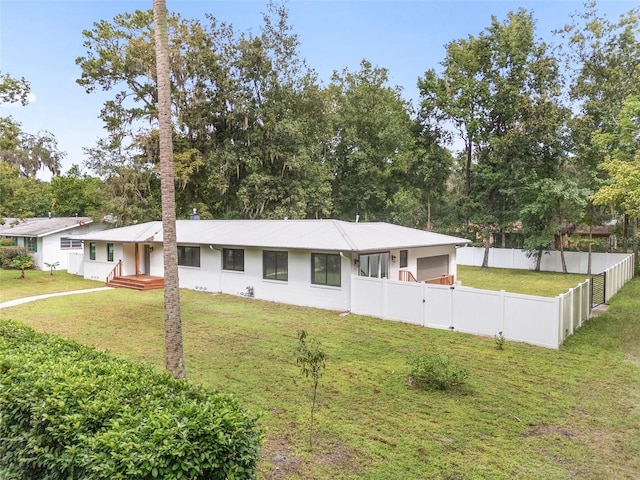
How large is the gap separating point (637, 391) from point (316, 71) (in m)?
28.9

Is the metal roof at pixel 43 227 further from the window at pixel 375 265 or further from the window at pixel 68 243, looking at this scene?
the window at pixel 375 265

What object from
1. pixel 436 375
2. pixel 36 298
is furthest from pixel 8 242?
pixel 436 375

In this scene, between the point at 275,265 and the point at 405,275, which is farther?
the point at 405,275

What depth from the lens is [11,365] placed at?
16.0ft

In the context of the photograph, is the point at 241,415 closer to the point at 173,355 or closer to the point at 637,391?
the point at 173,355

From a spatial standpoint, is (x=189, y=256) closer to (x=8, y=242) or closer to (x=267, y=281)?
(x=267, y=281)

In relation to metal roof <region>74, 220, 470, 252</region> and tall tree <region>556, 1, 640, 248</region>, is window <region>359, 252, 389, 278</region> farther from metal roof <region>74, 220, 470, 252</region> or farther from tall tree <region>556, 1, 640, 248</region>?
tall tree <region>556, 1, 640, 248</region>

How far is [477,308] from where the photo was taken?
1120 cm

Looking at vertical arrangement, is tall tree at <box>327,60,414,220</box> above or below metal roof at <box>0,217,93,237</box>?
above

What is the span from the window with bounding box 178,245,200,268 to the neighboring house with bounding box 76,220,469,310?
0.15ft

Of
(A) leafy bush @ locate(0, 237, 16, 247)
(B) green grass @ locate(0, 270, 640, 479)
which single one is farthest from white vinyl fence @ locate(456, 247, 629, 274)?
(A) leafy bush @ locate(0, 237, 16, 247)

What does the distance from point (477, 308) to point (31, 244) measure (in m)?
28.9

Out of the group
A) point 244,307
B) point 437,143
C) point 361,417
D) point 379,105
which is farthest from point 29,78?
point 437,143

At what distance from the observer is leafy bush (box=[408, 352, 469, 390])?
7.43 m
